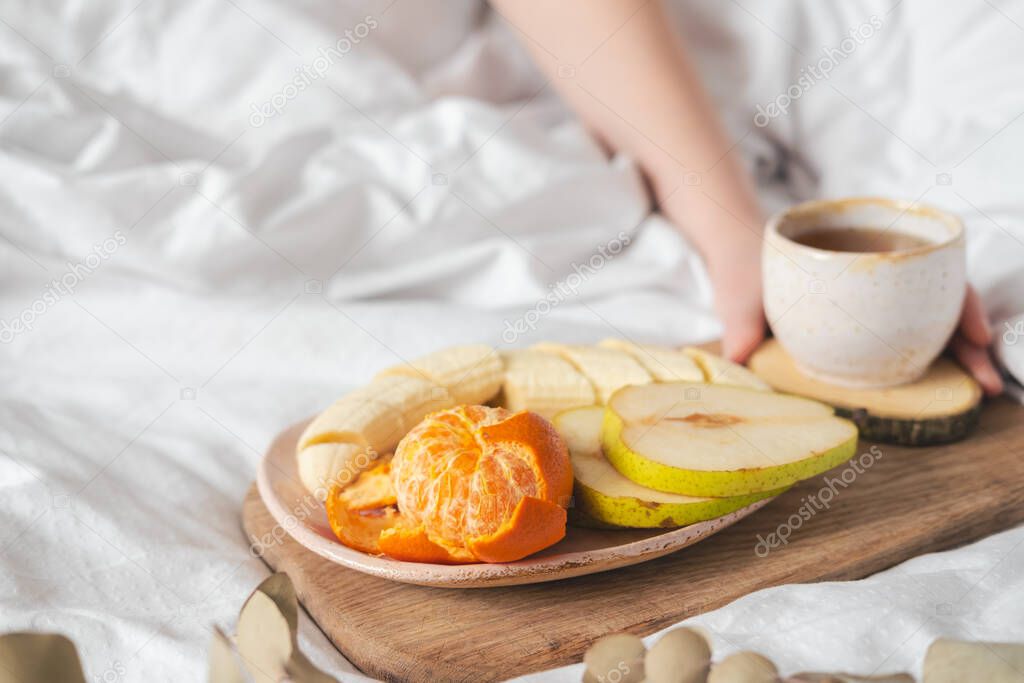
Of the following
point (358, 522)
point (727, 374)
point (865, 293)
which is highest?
point (865, 293)

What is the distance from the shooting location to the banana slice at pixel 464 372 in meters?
1.05

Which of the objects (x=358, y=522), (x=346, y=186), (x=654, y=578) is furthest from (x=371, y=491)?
(x=346, y=186)

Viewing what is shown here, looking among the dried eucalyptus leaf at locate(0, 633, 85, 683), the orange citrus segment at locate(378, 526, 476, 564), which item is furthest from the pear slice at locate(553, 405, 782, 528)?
the dried eucalyptus leaf at locate(0, 633, 85, 683)

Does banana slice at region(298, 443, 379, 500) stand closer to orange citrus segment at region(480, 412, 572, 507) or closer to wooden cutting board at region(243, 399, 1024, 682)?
wooden cutting board at region(243, 399, 1024, 682)

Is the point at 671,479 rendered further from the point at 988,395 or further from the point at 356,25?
the point at 356,25

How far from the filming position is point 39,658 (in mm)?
443

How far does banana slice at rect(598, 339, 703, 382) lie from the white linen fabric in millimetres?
269

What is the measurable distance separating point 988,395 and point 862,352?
7.7 inches

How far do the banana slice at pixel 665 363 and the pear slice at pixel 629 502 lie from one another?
170mm

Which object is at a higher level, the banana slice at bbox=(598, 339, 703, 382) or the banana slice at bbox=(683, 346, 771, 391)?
the banana slice at bbox=(683, 346, 771, 391)

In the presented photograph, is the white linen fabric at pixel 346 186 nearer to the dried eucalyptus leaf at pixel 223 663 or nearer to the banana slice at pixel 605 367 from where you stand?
the banana slice at pixel 605 367

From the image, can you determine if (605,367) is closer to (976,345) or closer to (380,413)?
(380,413)

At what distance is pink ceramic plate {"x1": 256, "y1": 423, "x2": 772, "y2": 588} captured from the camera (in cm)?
84

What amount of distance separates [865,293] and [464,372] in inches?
16.8
